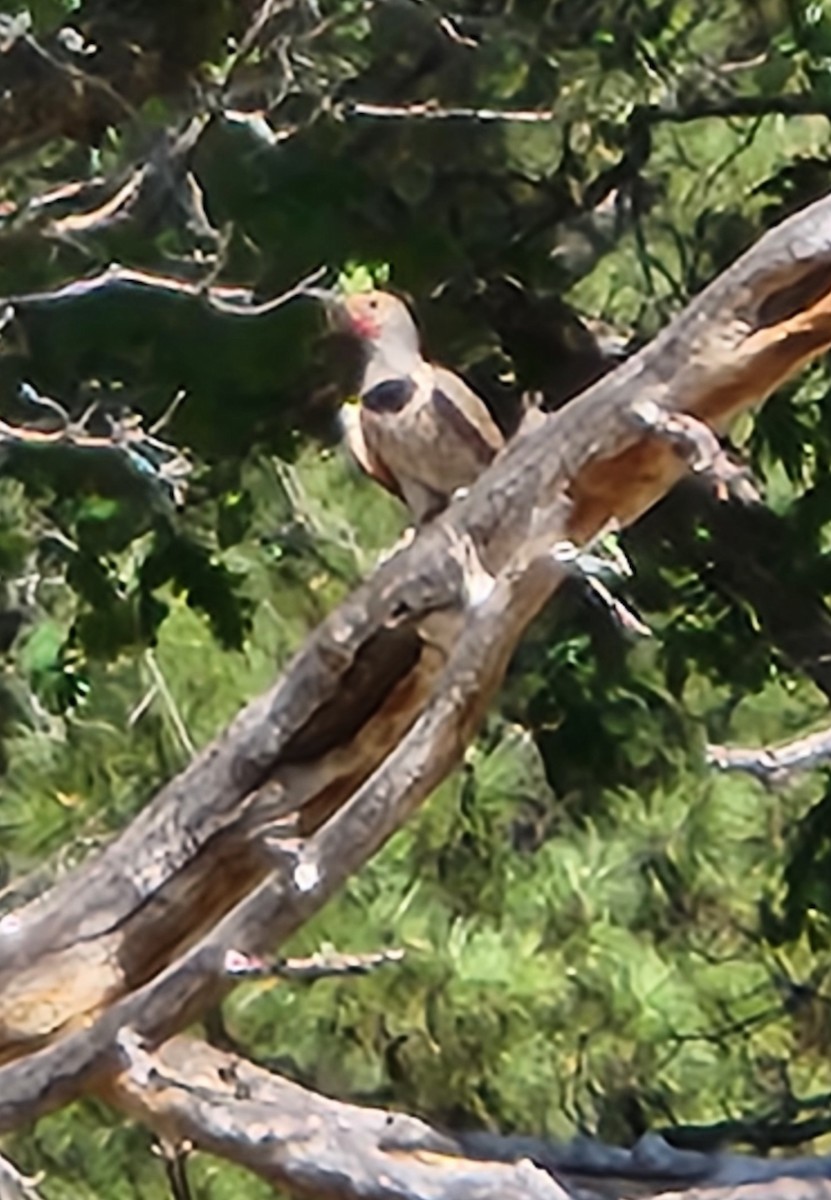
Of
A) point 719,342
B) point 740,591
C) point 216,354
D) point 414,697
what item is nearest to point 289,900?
point 414,697

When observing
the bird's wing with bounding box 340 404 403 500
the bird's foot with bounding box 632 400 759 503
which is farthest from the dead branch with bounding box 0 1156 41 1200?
the bird's foot with bounding box 632 400 759 503

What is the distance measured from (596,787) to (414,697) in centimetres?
131

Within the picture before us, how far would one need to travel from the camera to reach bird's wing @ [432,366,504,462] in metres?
2.59

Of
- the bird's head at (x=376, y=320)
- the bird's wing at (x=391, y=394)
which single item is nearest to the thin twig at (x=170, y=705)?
the bird's head at (x=376, y=320)

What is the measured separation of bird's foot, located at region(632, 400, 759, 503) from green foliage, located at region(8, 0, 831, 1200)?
2.88 ft

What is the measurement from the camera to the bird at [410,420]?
2.55 metres

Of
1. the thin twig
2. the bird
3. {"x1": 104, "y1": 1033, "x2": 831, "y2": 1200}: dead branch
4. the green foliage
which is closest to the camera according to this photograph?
{"x1": 104, "y1": 1033, "x2": 831, "y2": 1200}: dead branch

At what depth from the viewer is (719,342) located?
2018 millimetres

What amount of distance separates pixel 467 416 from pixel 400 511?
1.09m

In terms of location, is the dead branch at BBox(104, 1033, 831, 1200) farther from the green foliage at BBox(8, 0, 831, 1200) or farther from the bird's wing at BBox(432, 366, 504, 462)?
the green foliage at BBox(8, 0, 831, 1200)

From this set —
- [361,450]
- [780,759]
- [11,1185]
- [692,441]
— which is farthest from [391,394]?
[11,1185]

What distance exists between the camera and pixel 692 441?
2.00 meters

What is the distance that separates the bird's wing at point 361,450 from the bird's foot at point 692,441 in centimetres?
62

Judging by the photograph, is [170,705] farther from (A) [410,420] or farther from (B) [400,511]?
(A) [410,420]
